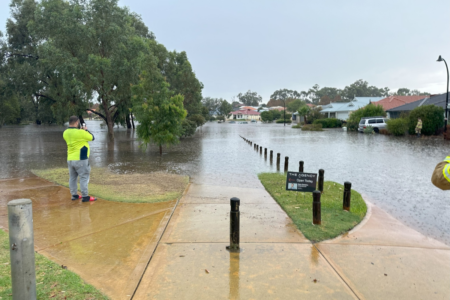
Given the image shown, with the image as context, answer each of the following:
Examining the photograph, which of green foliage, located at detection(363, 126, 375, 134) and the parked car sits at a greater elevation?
the parked car

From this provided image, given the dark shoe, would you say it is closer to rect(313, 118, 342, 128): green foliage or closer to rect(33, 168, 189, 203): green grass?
rect(33, 168, 189, 203): green grass

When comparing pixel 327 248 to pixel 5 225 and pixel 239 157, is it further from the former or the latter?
pixel 239 157

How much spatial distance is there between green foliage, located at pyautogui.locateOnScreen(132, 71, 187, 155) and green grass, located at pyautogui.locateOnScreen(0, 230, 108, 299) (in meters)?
13.0

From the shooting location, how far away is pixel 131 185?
9.16 m

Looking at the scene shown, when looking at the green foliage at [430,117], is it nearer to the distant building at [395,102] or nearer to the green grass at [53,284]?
the distant building at [395,102]

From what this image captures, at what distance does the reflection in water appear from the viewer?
3.49m

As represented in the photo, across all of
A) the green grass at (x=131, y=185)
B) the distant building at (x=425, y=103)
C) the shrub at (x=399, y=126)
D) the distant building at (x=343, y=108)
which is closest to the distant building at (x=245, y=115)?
the distant building at (x=343, y=108)

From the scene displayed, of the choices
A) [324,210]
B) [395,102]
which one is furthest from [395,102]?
[324,210]

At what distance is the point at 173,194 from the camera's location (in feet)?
26.5

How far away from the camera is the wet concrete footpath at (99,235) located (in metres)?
3.88

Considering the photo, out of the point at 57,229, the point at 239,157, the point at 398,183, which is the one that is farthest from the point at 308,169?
the point at 57,229

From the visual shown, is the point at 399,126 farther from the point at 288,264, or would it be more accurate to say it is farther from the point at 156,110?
the point at 288,264

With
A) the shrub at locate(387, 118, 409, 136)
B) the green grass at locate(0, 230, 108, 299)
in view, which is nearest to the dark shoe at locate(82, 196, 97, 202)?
the green grass at locate(0, 230, 108, 299)

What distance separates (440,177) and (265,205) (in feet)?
14.6
